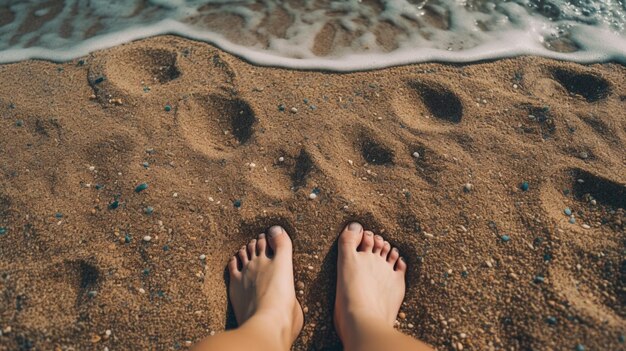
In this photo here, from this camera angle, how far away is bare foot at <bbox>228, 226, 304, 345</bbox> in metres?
1.92

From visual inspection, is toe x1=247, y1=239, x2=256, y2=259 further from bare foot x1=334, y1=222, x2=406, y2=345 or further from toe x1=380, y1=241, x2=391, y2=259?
toe x1=380, y1=241, x2=391, y2=259

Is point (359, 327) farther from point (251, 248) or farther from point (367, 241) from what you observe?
point (251, 248)

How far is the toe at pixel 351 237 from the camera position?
82.4 inches

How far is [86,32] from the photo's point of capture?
307cm

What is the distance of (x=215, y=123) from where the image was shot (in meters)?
2.43

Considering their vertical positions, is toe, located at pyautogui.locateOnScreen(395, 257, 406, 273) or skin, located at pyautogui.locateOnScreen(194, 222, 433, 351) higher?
toe, located at pyautogui.locateOnScreen(395, 257, 406, 273)

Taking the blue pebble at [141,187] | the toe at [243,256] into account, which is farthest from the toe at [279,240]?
the blue pebble at [141,187]

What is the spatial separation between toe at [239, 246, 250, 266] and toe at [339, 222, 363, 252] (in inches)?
17.3

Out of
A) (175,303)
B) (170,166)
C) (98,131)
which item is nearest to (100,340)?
(175,303)

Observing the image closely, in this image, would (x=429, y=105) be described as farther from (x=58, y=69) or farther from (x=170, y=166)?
(x=58, y=69)

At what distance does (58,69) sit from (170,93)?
30.5 inches

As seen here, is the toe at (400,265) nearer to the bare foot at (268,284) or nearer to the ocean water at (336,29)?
the bare foot at (268,284)

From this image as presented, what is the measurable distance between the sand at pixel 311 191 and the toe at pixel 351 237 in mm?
46

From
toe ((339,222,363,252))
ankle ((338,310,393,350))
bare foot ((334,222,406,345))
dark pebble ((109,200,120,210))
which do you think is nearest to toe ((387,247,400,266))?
bare foot ((334,222,406,345))
